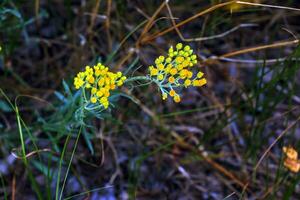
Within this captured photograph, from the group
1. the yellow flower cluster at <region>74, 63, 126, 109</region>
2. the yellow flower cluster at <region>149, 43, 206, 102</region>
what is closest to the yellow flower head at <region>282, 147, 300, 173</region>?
the yellow flower cluster at <region>149, 43, 206, 102</region>

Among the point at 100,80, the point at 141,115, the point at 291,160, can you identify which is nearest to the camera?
the point at 100,80

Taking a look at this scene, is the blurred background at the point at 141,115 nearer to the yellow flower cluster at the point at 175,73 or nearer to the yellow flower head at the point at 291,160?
the yellow flower head at the point at 291,160

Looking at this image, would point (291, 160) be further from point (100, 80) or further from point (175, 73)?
point (100, 80)

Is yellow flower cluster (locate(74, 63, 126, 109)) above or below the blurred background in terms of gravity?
Result: above

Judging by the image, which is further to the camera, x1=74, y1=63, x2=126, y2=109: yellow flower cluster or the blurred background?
the blurred background

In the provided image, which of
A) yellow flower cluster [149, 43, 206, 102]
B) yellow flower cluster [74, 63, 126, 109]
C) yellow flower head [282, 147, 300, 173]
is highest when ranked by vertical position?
yellow flower cluster [74, 63, 126, 109]

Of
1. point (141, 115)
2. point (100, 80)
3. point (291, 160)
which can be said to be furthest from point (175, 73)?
point (141, 115)

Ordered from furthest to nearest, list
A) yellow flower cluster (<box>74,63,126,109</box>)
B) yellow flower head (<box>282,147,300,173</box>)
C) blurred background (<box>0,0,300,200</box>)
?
blurred background (<box>0,0,300,200</box>) < yellow flower head (<box>282,147,300,173</box>) < yellow flower cluster (<box>74,63,126,109</box>)

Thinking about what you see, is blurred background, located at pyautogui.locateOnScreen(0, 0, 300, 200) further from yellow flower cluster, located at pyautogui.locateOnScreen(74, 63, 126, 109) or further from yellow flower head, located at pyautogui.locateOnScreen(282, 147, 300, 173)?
yellow flower cluster, located at pyautogui.locateOnScreen(74, 63, 126, 109)

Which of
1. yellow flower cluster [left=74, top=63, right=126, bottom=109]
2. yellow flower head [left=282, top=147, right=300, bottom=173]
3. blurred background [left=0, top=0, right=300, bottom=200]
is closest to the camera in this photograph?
yellow flower cluster [left=74, top=63, right=126, bottom=109]
